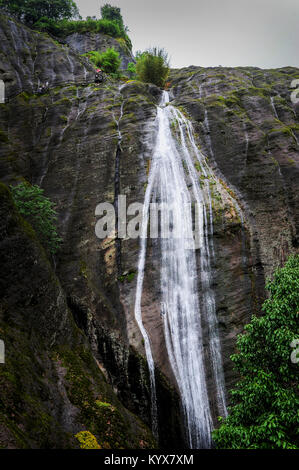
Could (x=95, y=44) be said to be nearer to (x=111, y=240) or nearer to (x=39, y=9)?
(x=39, y=9)

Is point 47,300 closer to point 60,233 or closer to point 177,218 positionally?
point 60,233

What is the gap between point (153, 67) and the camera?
32.9m

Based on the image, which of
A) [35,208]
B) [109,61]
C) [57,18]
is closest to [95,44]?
[57,18]

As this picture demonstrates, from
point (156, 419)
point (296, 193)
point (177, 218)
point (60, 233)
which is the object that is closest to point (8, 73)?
point (60, 233)

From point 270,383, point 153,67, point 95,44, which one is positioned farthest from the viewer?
point 95,44

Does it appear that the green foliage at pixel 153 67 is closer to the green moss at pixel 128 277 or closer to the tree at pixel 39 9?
the tree at pixel 39 9

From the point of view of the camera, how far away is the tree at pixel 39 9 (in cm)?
3786

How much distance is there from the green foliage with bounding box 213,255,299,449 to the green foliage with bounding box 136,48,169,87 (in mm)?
30330

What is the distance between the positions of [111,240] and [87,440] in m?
9.61

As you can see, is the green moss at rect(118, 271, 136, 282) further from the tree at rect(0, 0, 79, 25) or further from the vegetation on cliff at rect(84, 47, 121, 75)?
the tree at rect(0, 0, 79, 25)

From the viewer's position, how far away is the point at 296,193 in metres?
16.8

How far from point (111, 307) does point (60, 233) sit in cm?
539

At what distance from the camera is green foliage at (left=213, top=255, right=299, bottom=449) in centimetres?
703

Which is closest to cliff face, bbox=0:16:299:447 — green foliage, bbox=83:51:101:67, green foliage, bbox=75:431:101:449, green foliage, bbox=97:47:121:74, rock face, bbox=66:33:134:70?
green foliage, bbox=75:431:101:449
